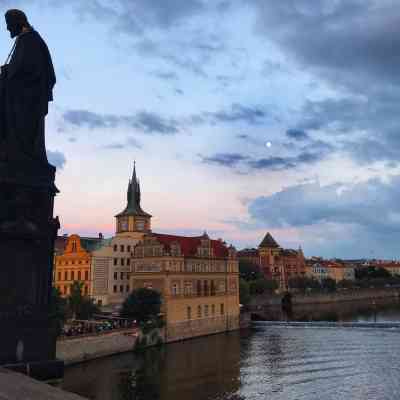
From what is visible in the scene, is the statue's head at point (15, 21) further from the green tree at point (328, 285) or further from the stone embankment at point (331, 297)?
the green tree at point (328, 285)

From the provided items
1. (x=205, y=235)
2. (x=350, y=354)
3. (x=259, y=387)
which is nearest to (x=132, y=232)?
(x=205, y=235)

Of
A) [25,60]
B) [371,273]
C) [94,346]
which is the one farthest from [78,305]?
[371,273]

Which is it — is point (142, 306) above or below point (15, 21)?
below

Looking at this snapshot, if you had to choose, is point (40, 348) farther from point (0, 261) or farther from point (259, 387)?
point (259, 387)

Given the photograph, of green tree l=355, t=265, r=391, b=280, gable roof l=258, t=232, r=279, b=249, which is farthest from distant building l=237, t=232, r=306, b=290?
green tree l=355, t=265, r=391, b=280

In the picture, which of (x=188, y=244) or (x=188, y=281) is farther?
(x=188, y=244)

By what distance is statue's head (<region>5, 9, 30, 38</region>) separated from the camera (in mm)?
9383

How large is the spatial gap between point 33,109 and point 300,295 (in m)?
105

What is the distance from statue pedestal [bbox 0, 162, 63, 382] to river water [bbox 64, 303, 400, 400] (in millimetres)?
22573

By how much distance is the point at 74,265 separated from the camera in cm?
6494

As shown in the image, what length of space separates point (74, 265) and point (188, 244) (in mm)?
15640

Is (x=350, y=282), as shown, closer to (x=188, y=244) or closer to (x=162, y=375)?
(x=188, y=244)

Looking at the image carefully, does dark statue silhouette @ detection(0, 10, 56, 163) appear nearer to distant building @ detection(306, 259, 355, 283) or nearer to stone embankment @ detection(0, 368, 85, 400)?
stone embankment @ detection(0, 368, 85, 400)

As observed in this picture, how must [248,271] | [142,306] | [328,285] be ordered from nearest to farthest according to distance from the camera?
1. [142,306]
2. [248,271]
3. [328,285]
